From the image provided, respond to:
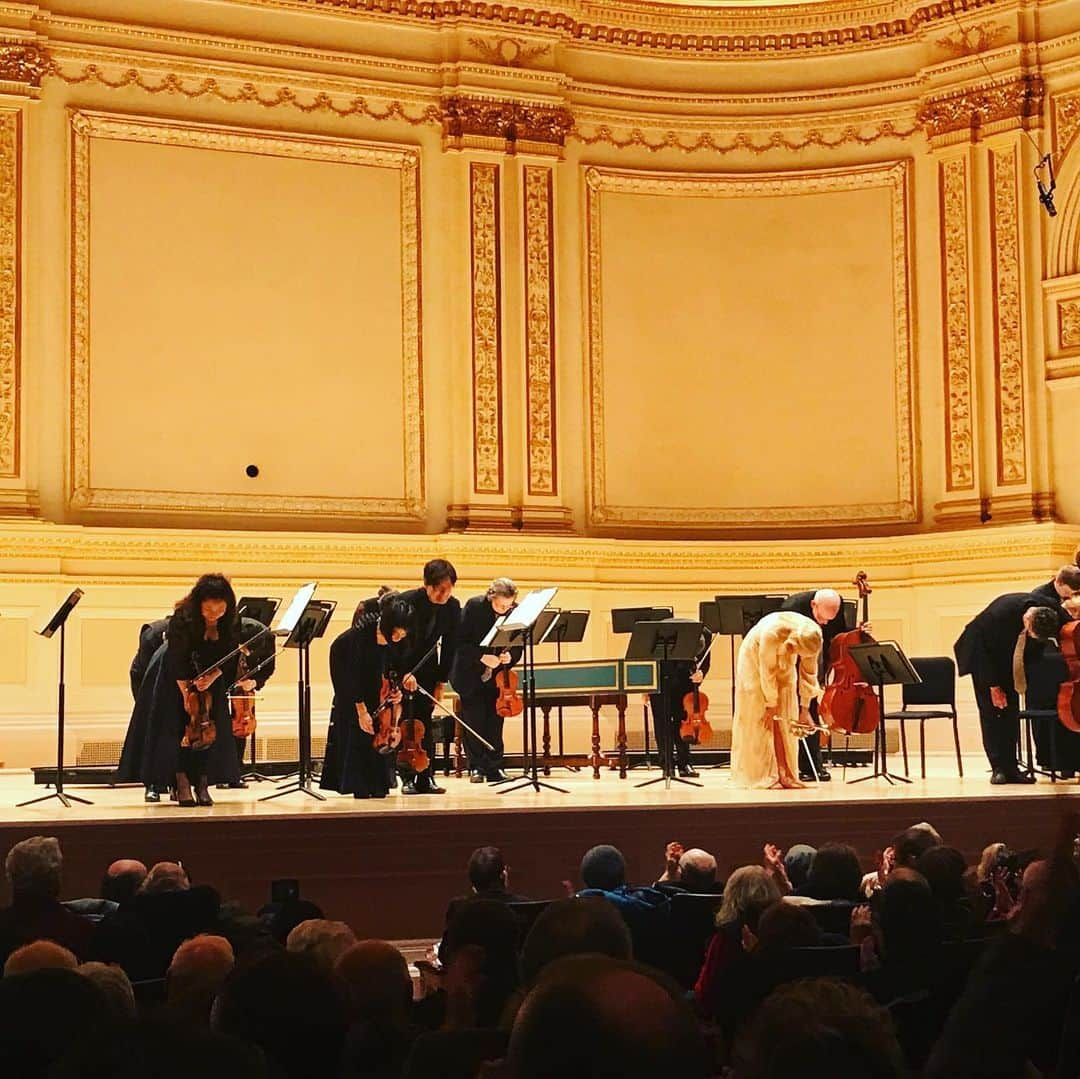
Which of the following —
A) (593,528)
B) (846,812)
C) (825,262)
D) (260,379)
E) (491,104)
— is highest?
(491,104)

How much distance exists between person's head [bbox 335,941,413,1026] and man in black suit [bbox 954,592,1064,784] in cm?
730

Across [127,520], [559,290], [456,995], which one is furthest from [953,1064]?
[559,290]

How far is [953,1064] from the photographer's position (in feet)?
7.04

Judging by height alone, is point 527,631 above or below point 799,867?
above

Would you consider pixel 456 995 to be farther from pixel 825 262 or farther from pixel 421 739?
pixel 825 262

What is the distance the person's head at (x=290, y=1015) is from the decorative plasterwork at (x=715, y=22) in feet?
40.9

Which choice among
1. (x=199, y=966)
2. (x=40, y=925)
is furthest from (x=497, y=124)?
(x=199, y=966)

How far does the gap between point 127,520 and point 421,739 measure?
4694 millimetres

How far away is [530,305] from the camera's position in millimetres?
14102

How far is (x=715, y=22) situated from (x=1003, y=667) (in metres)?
7.14

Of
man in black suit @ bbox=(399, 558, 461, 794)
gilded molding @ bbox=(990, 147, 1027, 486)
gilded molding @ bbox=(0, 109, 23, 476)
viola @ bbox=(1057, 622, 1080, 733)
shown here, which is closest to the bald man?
viola @ bbox=(1057, 622, 1080, 733)

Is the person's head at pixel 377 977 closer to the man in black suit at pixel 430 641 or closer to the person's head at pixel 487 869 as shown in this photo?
the person's head at pixel 487 869

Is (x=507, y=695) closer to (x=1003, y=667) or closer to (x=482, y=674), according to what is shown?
(x=482, y=674)

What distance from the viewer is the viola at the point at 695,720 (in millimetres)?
11031
